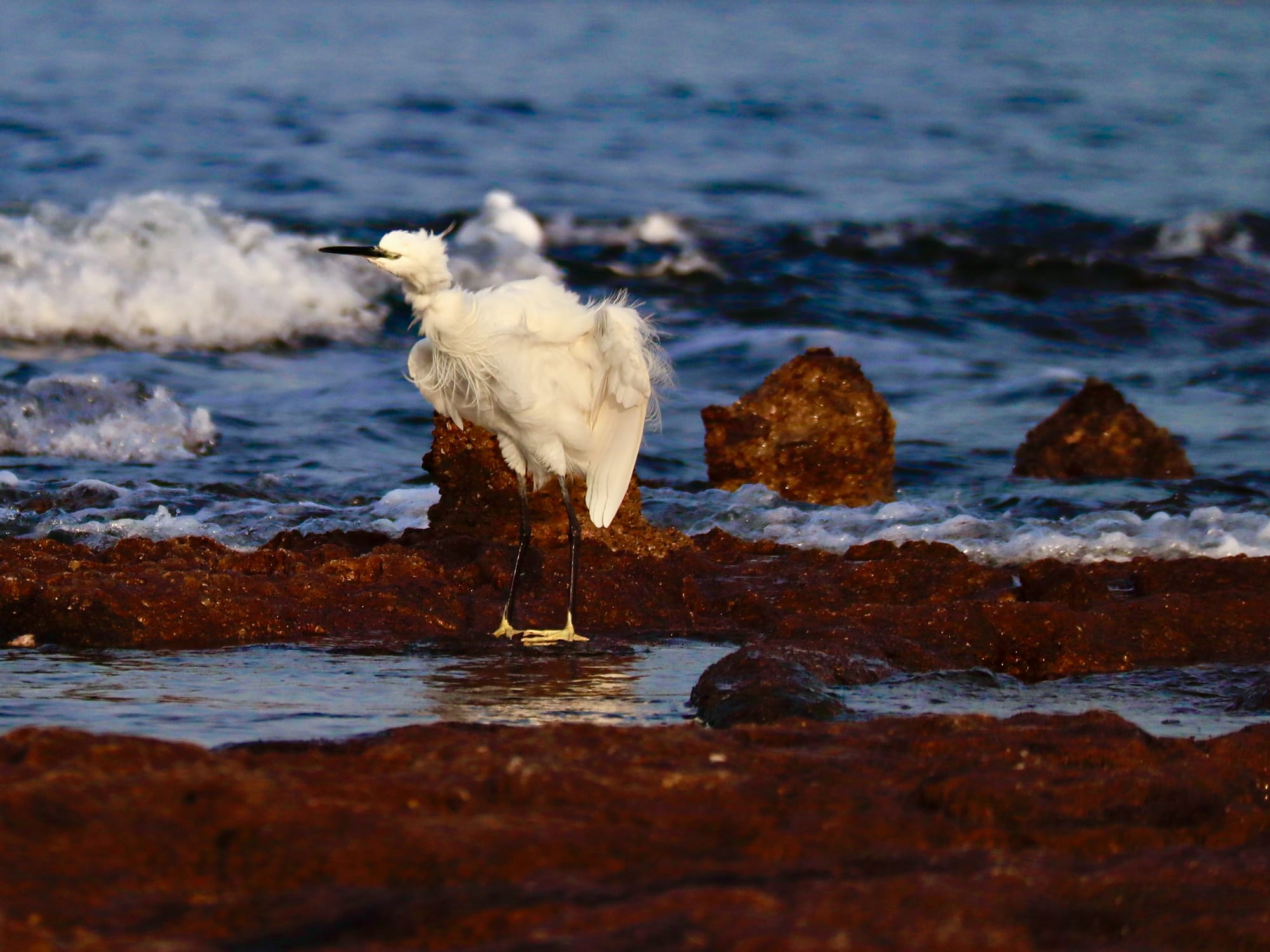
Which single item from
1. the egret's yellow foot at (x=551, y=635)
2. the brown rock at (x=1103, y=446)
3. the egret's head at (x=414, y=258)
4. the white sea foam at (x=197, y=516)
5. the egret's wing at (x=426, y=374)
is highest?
the egret's head at (x=414, y=258)

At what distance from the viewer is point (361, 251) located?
5.16m

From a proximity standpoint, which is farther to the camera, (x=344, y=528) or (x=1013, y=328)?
(x=1013, y=328)

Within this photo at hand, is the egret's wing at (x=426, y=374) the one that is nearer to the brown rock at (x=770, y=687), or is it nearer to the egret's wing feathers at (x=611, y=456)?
the egret's wing feathers at (x=611, y=456)

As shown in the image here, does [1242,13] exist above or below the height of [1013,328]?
above

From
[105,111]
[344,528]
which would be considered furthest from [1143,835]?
[105,111]

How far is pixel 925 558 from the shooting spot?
6.17m

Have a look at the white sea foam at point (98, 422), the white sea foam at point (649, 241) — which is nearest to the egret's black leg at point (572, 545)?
the white sea foam at point (98, 422)

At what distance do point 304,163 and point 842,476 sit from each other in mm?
14752

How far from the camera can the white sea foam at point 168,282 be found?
44.7ft

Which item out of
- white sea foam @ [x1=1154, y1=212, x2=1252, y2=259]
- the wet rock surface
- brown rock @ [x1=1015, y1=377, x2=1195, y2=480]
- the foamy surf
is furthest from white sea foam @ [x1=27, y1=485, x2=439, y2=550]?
white sea foam @ [x1=1154, y1=212, x2=1252, y2=259]

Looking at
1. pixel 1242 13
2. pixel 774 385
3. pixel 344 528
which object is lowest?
pixel 344 528

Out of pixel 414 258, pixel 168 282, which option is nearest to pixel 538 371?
pixel 414 258

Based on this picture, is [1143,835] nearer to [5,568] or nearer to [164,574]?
[164,574]

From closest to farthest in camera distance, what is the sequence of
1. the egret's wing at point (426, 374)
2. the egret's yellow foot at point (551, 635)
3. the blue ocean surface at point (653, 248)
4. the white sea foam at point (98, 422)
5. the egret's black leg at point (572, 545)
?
the egret's yellow foot at point (551, 635) < the egret's black leg at point (572, 545) < the egret's wing at point (426, 374) < the blue ocean surface at point (653, 248) < the white sea foam at point (98, 422)
